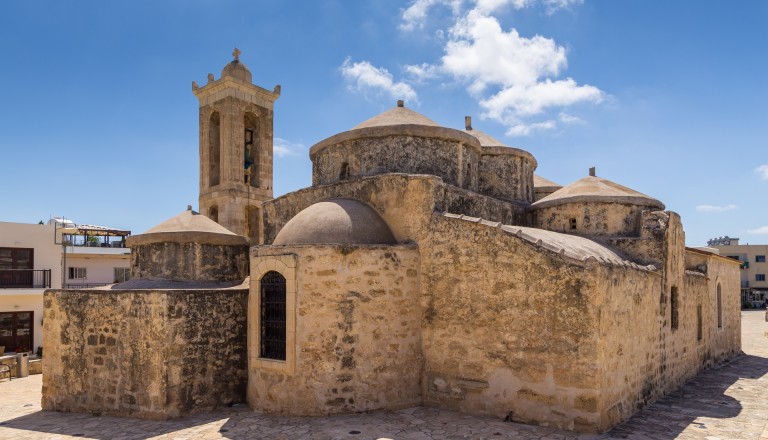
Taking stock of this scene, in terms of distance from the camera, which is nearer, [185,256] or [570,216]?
[185,256]

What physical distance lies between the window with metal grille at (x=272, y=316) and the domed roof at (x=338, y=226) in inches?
25.8

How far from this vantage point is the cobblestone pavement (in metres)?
6.98

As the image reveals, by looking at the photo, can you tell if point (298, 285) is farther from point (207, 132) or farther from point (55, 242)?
point (55, 242)

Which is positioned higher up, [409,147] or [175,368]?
[409,147]

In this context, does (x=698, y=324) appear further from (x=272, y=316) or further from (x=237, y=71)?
(x=237, y=71)

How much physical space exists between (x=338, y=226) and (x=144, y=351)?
3420mm

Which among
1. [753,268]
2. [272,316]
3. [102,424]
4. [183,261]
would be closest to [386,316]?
[272,316]

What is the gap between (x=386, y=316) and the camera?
8.16 m

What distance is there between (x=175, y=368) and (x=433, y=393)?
12.8 ft

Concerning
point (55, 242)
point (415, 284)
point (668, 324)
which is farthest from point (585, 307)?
point (55, 242)

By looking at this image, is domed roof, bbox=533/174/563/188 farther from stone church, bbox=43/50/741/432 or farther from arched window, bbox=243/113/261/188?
arched window, bbox=243/113/261/188

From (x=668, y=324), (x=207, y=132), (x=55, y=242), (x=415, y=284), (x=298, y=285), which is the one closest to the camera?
(x=298, y=285)

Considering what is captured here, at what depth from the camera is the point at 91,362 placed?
8.46 m

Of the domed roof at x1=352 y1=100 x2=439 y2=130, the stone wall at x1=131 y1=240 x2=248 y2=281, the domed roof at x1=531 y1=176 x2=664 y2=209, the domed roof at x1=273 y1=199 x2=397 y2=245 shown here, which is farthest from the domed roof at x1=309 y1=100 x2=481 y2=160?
the stone wall at x1=131 y1=240 x2=248 y2=281
